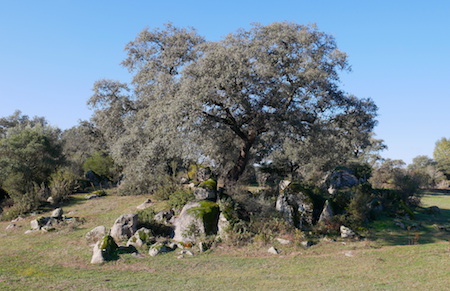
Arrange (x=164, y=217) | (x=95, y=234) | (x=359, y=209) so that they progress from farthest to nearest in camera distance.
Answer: (x=359, y=209), (x=164, y=217), (x=95, y=234)

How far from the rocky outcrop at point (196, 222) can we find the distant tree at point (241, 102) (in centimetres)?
304

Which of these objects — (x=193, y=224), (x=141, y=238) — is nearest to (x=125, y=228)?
(x=141, y=238)

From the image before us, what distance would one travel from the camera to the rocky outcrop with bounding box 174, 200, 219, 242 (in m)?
13.5

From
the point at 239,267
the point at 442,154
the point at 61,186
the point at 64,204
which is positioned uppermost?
the point at 442,154

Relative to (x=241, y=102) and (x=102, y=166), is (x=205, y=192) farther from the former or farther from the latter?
(x=102, y=166)

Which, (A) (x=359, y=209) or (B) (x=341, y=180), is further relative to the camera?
(B) (x=341, y=180)

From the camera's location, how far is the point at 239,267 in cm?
1056

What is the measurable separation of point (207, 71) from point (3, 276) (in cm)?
1128

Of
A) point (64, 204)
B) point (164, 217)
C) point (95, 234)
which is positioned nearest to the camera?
point (95, 234)

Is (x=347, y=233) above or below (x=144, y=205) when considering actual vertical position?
below

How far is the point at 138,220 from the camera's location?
14234 millimetres

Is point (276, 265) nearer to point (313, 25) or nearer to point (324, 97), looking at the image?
point (324, 97)

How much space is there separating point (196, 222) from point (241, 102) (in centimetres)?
641

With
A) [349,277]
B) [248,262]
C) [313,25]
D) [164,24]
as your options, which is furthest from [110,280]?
[164,24]
